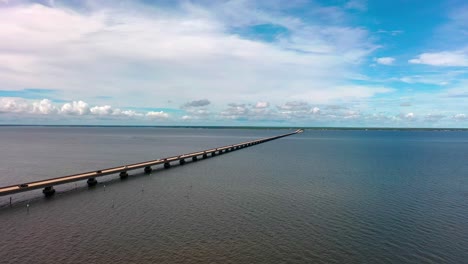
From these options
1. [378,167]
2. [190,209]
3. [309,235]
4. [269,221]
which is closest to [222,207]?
[190,209]

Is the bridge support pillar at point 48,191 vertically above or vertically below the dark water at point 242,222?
above

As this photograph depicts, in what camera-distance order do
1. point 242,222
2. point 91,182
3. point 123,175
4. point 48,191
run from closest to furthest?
point 242,222 → point 48,191 → point 91,182 → point 123,175

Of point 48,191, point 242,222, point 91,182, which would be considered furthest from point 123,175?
point 242,222

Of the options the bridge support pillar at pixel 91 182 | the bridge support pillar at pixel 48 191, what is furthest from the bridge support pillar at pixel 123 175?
the bridge support pillar at pixel 48 191

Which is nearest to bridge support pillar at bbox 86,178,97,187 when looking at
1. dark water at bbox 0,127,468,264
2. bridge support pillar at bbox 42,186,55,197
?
dark water at bbox 0,127,468,264

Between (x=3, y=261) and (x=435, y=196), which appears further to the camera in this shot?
(x=435, y=196)

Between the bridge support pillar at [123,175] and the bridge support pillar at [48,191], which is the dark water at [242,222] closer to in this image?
the bridge support pillar at [48,191]

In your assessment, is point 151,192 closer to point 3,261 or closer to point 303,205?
point 303,205

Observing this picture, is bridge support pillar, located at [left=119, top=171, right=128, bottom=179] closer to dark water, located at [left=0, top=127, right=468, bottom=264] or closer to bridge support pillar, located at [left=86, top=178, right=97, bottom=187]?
dark water, located at [left=0, top=127, right=468, bottom=264]

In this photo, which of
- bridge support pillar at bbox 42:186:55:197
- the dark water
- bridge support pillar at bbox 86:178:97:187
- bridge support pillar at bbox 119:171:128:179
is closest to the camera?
the dark water

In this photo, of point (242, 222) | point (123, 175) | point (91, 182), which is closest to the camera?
point (242, 222)

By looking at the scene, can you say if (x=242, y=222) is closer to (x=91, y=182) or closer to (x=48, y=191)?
(x=48, y=191)
